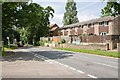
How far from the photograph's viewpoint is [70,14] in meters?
122

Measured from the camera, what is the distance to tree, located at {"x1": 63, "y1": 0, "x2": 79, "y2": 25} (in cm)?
12231

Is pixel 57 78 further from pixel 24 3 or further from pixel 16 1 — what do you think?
pixel 24 3

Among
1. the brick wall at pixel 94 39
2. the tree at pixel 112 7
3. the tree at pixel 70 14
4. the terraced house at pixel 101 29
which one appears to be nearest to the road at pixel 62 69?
the tree at pixel 112 7

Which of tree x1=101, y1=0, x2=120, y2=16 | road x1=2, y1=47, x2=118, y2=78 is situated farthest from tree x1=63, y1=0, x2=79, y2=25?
road x1=2, y1=47, x2=118, y2=78

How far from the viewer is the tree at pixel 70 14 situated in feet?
401

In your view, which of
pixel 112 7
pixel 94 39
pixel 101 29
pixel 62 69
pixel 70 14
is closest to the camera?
pixel 62 69

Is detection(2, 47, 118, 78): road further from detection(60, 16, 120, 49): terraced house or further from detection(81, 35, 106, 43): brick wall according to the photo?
detection(60, 16, 120, 49): terraced house

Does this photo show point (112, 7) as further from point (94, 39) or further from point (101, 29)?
point (101, 29)

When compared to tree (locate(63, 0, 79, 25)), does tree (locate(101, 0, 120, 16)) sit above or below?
below

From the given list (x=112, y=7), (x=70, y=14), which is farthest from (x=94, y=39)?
(x=70, y=14)

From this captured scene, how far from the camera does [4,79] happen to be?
1411cm

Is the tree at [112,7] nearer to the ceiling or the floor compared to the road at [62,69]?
nearer to the ceiling

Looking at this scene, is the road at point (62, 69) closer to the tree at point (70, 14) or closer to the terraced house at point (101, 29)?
the terraced house at point (101, 29)

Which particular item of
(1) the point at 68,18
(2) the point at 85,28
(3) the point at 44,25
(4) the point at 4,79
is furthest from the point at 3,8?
(1) the point at 68,18
